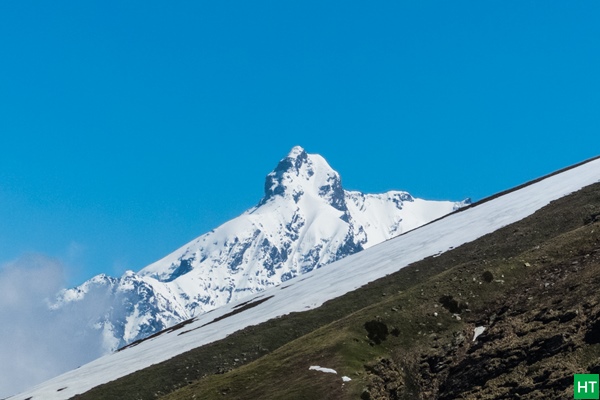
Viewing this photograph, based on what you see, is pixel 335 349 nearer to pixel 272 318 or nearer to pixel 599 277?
pixel 599 277

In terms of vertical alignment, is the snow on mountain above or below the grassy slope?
above

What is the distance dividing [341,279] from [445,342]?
4146cm

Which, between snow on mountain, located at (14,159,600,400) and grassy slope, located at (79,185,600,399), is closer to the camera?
grassy slope, located at (79,185,600,399)

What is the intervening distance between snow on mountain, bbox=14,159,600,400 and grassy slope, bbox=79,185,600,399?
7289mm

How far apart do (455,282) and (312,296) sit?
27287 mm

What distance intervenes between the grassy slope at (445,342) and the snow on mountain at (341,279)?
7.29 meters

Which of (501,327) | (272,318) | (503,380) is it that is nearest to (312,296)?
(272,318)

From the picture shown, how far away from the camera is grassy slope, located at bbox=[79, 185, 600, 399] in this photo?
160 ft

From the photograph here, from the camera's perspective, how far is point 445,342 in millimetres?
58656

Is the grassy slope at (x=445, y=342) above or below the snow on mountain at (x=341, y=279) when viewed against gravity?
below

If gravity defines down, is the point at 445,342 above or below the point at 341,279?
below

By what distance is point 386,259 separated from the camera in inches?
4021

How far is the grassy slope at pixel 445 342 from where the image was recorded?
48.8 metres

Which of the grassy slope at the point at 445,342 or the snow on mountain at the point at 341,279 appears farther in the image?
the snow on mountain at the point at 341,279
